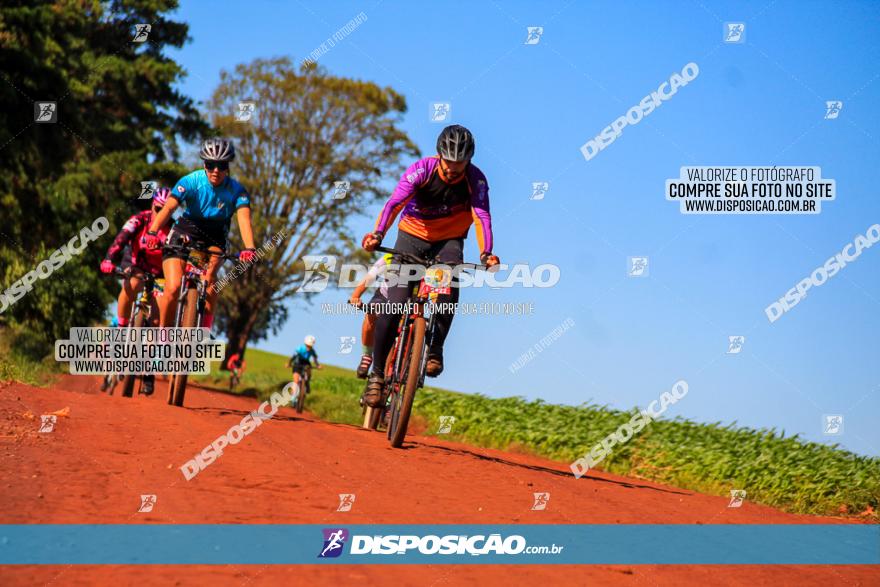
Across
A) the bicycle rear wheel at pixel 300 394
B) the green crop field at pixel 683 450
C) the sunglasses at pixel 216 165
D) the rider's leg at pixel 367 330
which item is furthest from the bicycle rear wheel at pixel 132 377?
the bicycle rear wheel at pixel 300 394

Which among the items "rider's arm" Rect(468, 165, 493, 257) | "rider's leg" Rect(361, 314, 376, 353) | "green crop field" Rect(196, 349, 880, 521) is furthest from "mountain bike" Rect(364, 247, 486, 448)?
"green crop field" Rect(196, 349, 880, 521)

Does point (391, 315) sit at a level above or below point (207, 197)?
below

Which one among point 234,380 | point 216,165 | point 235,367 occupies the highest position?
point 216,165

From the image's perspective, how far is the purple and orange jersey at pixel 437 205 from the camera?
883cm

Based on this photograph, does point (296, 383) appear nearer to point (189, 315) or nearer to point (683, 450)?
point (683, 450)

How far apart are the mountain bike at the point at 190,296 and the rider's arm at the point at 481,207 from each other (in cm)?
306

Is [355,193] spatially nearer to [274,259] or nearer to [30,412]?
[274,259]

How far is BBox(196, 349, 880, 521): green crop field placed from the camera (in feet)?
40.2

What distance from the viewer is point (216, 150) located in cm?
1003

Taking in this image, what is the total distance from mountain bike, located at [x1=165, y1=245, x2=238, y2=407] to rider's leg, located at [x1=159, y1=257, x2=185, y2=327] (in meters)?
0.07

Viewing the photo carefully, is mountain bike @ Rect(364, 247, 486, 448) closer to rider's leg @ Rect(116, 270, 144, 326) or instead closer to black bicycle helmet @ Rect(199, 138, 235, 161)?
black bicycle helmet @ Rect(199, 138, 235, 161)

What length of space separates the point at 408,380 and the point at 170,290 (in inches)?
130

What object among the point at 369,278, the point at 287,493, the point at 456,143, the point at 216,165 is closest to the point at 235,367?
the point at 369,278

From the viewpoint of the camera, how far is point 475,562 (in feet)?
16.0
